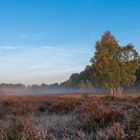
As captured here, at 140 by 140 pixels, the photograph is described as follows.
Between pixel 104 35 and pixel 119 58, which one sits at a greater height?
pixel 104 35

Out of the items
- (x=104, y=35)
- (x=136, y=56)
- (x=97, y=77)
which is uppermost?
(x=104, y=35)

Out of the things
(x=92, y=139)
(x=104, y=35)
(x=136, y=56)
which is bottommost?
(x=92, y=139)

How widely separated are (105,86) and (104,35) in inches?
377

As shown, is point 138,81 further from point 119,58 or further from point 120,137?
point 120,137

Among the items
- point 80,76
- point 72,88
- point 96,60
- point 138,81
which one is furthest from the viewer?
point 72,88

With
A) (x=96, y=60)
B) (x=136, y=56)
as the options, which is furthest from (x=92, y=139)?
(x=136, y=56)

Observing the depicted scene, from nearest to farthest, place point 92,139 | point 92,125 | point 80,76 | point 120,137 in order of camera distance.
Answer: point 120,137 → point 92,139 → point 92,125 → point 80,76

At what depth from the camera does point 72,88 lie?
17825 centimetres

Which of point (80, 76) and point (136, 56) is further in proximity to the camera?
point (80, 76)

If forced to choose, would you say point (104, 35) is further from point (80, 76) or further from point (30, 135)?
point (80, 76)

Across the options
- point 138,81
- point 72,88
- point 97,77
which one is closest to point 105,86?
point 97,77

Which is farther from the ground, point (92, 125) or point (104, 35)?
point (104, 35)

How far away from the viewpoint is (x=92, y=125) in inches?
250

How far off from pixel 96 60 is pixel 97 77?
308 cm
